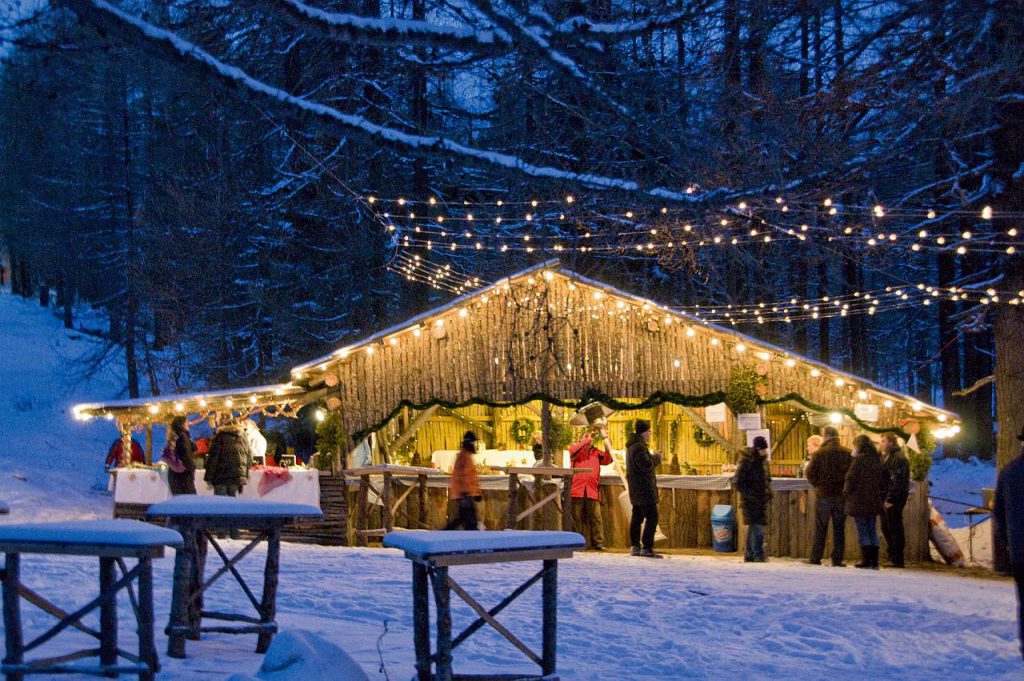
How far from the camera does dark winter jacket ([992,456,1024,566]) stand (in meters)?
6.91

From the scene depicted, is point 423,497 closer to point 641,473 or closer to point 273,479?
point 273,479

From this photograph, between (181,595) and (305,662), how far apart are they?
1.53 metres

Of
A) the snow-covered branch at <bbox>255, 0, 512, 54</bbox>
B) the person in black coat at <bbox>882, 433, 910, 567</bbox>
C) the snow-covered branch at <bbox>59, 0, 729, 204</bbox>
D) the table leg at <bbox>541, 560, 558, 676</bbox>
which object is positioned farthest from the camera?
the person in black coat at <bbox>882, 433, 910, 567</bbox>

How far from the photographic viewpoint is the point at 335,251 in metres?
25.9

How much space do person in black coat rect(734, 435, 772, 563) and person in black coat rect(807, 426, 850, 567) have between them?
631 mm

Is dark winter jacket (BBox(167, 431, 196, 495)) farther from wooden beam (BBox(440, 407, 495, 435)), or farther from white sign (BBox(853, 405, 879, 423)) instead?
white sign (BBox(853, 405, 879, 423))

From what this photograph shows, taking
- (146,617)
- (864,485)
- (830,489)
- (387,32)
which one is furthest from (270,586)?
(830,489)

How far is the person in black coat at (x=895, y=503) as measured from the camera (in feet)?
47.8

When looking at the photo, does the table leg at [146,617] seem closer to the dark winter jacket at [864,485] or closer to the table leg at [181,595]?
the table leg at [181,595]

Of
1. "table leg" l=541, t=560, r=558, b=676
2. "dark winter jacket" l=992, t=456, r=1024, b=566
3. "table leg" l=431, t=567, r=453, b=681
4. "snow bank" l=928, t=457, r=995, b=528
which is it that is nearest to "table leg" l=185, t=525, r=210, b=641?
"table leg" l=431, t=567, r=453, b=681

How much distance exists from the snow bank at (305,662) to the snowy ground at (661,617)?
71 centimetres

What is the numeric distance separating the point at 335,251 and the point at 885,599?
17908 mm

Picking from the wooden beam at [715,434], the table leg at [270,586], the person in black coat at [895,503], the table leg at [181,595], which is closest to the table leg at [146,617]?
the table leg at [181,595]

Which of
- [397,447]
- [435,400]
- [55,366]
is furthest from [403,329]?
[55,366]
